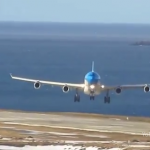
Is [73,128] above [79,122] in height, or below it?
below

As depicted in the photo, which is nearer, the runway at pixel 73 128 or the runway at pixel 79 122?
the runway at pixel 73 128

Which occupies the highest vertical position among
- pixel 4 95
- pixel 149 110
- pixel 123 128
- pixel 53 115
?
pixel 4 95

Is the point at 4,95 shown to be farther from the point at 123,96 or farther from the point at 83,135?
the point at 83,135

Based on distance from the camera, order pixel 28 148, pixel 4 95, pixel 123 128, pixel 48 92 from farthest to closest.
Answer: pixel 48 92
pixel 4 95
pixel 123 128
pixel 28 148

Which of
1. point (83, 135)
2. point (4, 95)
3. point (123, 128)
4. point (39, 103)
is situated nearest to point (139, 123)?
point (123, 128)

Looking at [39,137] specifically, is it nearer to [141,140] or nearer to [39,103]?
[141,140]

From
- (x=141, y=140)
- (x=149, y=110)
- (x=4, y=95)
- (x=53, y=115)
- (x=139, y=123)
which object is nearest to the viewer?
(x=141, y=140)

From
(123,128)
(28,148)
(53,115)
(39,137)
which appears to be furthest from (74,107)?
(28,148)

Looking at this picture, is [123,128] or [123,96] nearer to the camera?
[123,128]

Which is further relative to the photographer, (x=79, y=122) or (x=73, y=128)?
(x=79, y=122)

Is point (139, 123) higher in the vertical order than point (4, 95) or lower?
lower

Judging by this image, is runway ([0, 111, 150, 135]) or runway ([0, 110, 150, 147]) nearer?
runway ([0, 110, 150, 147])
